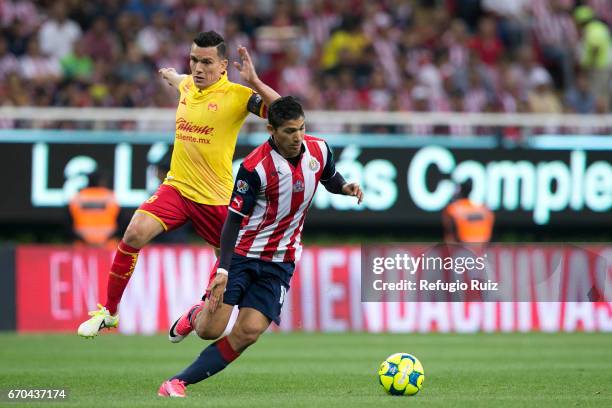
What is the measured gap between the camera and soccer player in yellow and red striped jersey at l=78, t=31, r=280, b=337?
1087cm

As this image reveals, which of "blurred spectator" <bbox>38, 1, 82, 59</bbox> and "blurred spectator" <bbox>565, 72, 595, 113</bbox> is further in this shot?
"blurred spectator" <bbox>565, 72, 595, 113</bbox>

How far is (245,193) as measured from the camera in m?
9.38

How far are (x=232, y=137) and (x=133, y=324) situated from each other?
25.4 ft

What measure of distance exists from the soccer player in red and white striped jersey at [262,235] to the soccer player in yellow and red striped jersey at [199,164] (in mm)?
1304

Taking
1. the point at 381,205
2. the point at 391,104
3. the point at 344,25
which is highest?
the point at 344,25

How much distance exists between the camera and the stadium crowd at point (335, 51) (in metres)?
21.6

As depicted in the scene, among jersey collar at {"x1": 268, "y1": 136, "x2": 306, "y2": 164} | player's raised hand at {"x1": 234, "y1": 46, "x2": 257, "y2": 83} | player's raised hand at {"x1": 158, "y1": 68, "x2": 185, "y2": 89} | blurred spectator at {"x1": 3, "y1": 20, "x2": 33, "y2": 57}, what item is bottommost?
jersey collar at {"x1": 268, "y1": 136, "x2": 306, "y2": 164}

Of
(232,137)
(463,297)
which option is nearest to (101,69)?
(232,137)

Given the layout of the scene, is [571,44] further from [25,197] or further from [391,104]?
[25,197]

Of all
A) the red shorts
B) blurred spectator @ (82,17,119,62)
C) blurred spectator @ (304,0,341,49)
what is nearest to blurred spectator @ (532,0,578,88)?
blurred spectator @ (304,0,341,49)

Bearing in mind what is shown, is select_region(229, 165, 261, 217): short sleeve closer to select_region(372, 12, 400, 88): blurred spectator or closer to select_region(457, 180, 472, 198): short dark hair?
select_region(457, 180, 472, 198): short dark hair

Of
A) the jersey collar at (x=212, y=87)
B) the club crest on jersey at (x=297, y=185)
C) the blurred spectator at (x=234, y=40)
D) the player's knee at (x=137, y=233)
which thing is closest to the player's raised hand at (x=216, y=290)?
the club crest on jersey at (x=297, y=185)

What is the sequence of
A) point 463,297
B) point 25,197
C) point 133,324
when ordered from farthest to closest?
point 25,197 < point 133,324 < point 463,297

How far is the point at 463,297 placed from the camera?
1072cm
